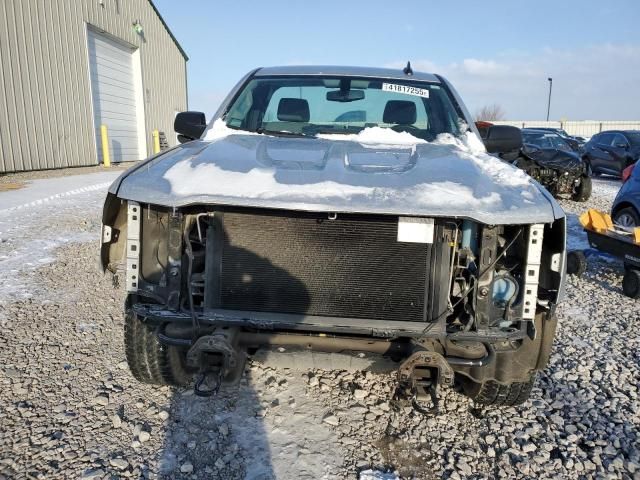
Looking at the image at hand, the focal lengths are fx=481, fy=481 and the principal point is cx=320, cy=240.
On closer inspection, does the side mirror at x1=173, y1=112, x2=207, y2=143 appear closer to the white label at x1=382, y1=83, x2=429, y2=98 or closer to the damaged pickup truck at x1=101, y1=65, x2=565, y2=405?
the damaged pickup truck at x1=101, y1=65, x2=565, y2=405

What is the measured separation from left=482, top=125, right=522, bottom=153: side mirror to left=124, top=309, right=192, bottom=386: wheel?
8.47 feet

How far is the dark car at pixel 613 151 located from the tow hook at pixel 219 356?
15686 millimetres

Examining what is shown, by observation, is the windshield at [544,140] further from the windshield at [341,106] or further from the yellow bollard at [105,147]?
the yellow bollard at [105,147]

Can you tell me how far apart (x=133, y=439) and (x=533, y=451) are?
6.58 ft

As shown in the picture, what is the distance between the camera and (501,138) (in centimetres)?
354

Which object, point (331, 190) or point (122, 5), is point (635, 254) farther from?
point (122, 5)

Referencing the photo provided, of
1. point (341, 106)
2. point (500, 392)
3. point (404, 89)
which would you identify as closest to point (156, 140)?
point (341, 106)

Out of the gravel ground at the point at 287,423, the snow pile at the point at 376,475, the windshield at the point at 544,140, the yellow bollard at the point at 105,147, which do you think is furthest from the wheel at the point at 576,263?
the yellow bollard at the point at 105,147

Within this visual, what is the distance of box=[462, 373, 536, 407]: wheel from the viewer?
2.63m

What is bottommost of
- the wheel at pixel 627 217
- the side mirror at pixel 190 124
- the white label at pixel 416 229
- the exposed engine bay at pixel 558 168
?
the wheel at pixel 627 217

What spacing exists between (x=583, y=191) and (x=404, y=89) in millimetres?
9231

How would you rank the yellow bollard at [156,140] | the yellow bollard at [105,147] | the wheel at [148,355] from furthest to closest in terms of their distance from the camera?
the yellow bollard at [156,140], the yellow bollard at [105,147], the wheel at [148,355]

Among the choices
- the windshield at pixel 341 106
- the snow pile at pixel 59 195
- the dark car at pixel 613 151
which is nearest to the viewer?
the windshield at pixel 341 106

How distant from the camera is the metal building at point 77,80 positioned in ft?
40.7
